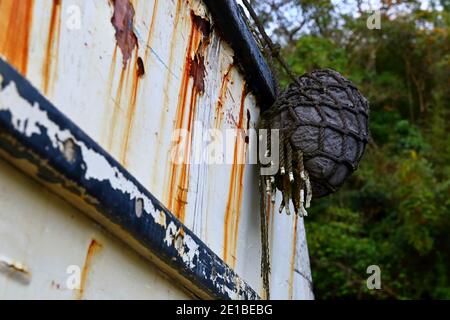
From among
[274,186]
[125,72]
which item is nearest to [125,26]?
[125,72]

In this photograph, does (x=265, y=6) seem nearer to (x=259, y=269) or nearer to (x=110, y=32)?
(x=259, y=269)

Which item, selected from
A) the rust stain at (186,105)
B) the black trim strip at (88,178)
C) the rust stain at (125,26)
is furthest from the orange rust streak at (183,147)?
the rust stain at (125,26)

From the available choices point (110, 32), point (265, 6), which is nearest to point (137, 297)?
point (110, 32)

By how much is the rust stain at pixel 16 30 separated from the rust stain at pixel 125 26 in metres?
0.37

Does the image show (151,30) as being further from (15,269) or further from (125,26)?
(15,269)

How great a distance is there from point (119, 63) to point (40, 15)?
350mm

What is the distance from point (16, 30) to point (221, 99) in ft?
4.14

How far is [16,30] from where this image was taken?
1.31 meters

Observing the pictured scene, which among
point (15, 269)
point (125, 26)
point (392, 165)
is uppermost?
point (392, 165)

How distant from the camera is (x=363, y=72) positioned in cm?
1243

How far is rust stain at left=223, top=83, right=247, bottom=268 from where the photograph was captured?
99.6 inches

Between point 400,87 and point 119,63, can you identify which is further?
point 400,87

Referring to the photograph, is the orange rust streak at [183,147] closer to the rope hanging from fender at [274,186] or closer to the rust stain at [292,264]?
the rope hanging from fender at [274,186]

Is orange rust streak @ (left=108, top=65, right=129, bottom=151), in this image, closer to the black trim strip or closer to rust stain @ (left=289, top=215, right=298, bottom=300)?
the black trim strip
